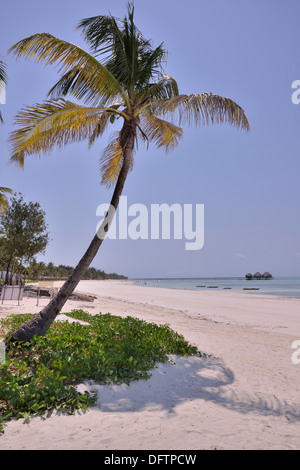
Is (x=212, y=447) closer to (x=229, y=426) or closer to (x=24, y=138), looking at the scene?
(x=229, y=426)

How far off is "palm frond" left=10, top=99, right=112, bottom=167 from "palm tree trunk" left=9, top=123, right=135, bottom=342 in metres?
1.17

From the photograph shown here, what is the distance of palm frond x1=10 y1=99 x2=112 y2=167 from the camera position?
6.45 metres

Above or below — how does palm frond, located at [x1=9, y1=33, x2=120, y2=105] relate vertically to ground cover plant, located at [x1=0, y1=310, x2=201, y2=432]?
above

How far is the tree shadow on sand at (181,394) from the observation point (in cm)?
442

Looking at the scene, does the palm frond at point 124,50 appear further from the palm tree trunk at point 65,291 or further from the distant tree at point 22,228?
the distant tree at point 22,228

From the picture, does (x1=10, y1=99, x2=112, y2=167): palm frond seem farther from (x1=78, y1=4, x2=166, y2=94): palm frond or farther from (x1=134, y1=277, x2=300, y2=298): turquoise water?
(x1=134, y1=277, x2=300, y2=298): turquoise water

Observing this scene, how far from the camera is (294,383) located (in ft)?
19.2

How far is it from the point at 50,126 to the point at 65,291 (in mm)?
3578

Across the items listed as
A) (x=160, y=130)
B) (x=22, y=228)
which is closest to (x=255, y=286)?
(x=22, y=228)

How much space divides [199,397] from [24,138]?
5.84m

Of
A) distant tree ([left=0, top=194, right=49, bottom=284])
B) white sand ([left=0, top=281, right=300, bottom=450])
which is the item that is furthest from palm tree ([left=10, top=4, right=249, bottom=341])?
distant tree ([left=0, top=194, right=49, bottom=284])

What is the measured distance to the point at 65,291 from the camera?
6.53 meters

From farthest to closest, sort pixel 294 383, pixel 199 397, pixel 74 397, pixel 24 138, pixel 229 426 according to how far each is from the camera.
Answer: pixel 24 138, pixel 294 383, pixel 199 397, pixel 74 397, pixel 229 426
